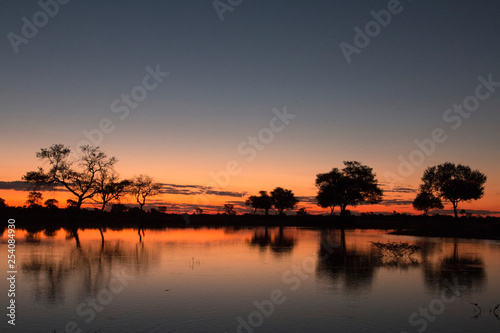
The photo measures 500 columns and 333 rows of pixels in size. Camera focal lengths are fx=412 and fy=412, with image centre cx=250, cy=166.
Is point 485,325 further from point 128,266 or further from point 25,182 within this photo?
point 25,182

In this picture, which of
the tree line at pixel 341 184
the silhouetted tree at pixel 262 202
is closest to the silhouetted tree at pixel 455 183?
the tree line at pixel 341 184

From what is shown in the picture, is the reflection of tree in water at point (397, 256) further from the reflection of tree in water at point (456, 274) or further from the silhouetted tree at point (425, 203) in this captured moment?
the silhouetted tree at point (425, 203)

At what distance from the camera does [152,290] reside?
14398 millimetres

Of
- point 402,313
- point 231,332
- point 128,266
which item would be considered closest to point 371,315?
point 402,313

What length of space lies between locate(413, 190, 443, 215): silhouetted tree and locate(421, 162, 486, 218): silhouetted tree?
732 centimetres

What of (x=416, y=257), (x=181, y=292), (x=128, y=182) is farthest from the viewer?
(x=128, y=182)

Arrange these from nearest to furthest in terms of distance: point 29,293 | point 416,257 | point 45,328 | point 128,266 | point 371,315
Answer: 1. point 45,328
2. point 371,315
3. point 29,293
4. point 128,266
5. point 416,257

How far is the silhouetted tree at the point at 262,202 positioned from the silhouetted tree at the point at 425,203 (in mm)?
57621

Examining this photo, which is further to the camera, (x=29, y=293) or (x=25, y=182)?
(x=25, y=182)

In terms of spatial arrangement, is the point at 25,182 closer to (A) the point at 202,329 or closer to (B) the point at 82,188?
(B) the point at 82,188

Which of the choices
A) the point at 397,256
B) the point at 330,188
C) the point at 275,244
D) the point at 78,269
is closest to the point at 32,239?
the point at 78,269

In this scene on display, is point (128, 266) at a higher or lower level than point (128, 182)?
lower

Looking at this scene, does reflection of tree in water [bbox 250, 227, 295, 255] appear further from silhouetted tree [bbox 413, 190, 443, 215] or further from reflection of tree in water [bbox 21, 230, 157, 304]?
silhouetted tree [bbox 413, 190, 443, 215]

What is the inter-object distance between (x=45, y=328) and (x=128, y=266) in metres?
10.2
